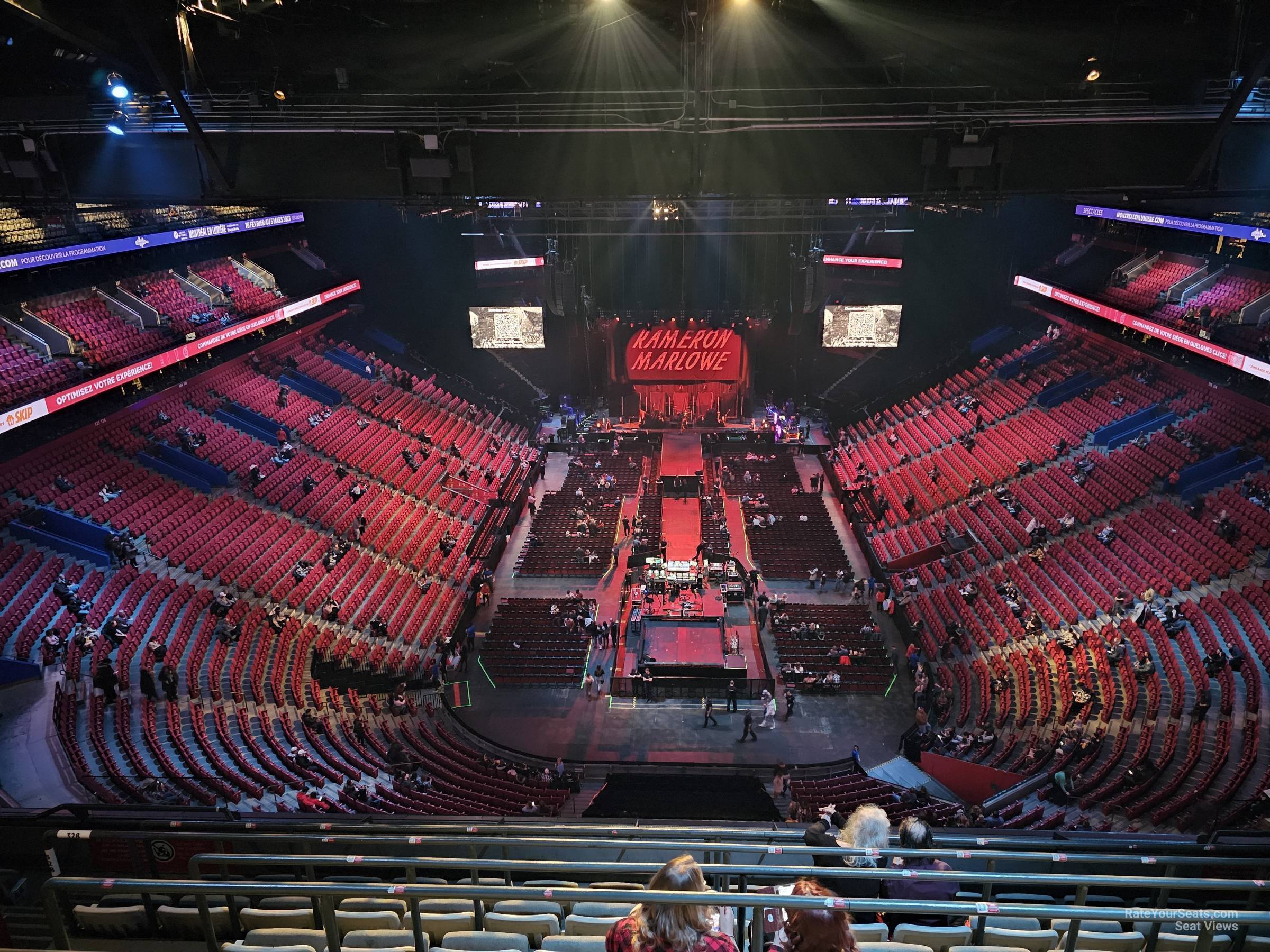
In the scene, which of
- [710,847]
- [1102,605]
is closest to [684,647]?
[1102,605]

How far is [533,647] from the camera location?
66.9ft

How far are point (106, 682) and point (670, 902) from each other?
552 inches

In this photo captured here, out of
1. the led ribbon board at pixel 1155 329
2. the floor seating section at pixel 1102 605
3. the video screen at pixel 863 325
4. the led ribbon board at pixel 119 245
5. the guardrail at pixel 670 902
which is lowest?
the floor seating section at pixel 1102 605

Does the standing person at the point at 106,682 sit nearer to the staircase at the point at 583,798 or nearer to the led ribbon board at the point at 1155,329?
the staircase at the point at 583,798

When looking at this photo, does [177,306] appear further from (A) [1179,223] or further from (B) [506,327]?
(A) [1179,223]

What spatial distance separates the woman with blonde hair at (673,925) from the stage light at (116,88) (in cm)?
833

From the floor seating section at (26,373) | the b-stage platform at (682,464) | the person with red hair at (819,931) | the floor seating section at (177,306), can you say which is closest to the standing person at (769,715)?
Answer: the b-stage platform at (682,464)

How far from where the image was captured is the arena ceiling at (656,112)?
239 inches

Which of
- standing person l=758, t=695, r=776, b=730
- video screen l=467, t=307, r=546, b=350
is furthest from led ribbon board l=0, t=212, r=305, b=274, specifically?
standing person l=758, t=695, r=776, b=730

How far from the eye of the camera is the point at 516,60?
26.7 feet

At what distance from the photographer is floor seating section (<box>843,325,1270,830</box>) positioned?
43.1ft

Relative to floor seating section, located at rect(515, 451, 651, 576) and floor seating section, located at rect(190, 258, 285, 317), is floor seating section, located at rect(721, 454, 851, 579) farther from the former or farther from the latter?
floor seating section, located at rect(190, 258, 285, 317)

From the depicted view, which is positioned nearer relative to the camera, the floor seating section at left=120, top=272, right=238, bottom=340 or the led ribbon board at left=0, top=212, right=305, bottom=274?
the led ribbon board at left=0, top=212, right=305, bottom=274

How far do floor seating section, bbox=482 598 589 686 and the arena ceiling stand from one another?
14.8 m
